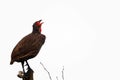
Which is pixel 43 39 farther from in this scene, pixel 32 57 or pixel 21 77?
pixel 21 77

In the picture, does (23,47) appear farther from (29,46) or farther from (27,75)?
(27,75)

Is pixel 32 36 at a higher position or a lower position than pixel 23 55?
higher

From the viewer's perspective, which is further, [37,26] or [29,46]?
[37,26]

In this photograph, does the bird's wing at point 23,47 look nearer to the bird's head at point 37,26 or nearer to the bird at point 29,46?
the bird at point 29,46

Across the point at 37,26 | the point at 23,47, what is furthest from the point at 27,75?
the point at 37,26

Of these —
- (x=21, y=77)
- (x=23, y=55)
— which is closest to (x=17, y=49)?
(x=23, y=55)

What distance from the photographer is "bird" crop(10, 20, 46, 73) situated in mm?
6034

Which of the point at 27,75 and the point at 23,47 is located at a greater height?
the point at 23,47

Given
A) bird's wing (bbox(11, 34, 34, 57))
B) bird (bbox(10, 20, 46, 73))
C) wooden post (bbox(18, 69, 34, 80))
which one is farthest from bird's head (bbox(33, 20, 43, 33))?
wooden post (bbox(18, 69, 34, 80))

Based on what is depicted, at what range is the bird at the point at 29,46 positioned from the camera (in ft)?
19.8

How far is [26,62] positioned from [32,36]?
70 centimetres

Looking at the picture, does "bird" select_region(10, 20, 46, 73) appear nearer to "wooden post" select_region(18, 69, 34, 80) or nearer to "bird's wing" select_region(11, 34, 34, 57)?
"bird's wing" select_region(11, 34, 34, 57)

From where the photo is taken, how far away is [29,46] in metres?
6.26

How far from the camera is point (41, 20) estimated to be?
6.80 meters
